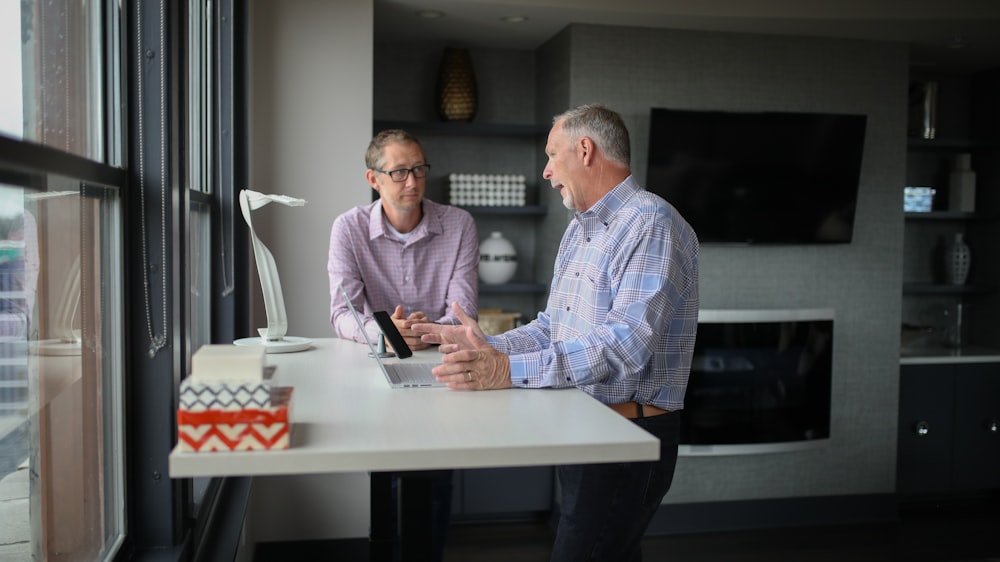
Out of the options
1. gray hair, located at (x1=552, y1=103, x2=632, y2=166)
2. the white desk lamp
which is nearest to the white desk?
the white desk lamp

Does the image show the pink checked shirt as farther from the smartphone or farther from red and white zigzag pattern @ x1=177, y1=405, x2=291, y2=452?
red and white zigzag pattern @ x1=177, y1=405, x2=291, y2=452

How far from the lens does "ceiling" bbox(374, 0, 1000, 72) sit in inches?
154

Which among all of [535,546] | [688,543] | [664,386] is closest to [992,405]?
[688,543]

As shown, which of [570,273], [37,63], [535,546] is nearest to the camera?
[37,63]

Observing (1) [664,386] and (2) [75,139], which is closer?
(2) [75,139]

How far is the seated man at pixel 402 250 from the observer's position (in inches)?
104

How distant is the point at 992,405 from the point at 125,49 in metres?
4.47

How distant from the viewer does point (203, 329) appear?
9.35 ft

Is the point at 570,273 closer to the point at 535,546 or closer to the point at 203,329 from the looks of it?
the point at 203,329

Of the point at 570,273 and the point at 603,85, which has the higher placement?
the point at 603,85

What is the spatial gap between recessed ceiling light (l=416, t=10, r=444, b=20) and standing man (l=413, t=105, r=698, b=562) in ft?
6.46

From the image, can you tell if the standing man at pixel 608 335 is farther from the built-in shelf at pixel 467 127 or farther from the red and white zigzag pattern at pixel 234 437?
the built-in shelf at pixel 467 127

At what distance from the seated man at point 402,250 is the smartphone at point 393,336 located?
43 cm

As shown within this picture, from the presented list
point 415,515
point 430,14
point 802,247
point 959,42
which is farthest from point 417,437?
point 959,42
